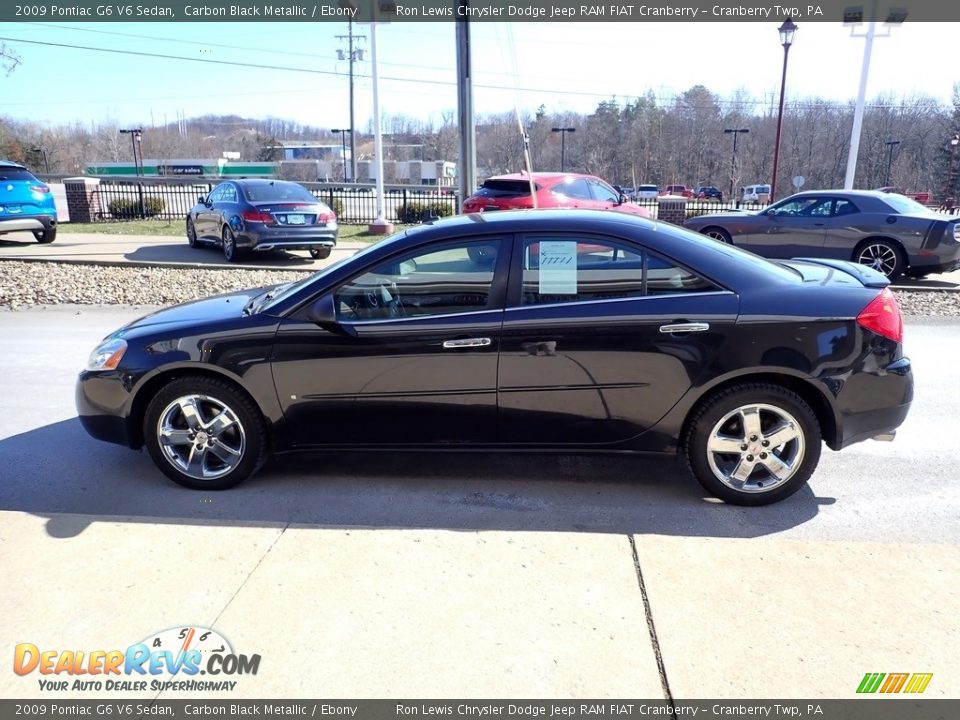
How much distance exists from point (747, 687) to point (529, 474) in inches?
78.8

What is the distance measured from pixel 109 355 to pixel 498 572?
2.59 meters

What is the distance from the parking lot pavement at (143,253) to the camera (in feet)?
42.0

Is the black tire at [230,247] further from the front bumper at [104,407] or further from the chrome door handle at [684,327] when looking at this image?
the chrome door handle at [684,327]

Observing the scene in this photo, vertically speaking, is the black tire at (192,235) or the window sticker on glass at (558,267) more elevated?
the window sticker on glass at (558,267)

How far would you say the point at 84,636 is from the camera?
2.74 m

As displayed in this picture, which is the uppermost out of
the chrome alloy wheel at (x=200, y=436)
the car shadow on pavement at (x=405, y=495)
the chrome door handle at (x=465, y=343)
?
the chrome door handle at (x=465, y=343)

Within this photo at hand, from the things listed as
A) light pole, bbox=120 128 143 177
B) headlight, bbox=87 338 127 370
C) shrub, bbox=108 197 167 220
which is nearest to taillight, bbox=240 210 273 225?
headlight, bbox=87 338 127 370

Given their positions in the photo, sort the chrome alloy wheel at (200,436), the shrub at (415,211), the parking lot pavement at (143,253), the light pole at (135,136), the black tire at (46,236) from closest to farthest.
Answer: the chrome alloy wheel at (200,436), the parking lot pavement at (143,253), the black tire at (46,236), the shrub at (415,211), the light pole at (135,136)

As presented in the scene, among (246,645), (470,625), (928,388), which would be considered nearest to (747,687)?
(470,625)

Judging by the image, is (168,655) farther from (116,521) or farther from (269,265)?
(269,265)

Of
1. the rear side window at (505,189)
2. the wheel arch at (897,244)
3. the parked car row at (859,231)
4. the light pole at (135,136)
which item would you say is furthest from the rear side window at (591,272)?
the light pole at (135,136)

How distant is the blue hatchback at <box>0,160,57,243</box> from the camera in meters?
14.0

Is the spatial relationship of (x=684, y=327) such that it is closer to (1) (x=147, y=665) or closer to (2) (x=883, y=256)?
(1) (x=147, y=665)

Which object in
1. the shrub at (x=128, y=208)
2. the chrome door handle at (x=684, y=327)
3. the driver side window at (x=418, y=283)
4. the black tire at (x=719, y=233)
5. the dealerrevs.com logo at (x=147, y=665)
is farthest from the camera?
the shrub at (x=128, y=208)
